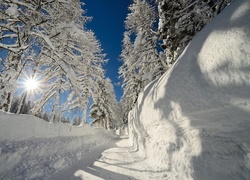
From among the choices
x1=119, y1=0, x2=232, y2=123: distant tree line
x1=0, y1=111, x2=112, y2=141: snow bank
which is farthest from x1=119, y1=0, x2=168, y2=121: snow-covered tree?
x1=0, y1=111, x2=112, y2=141: snow bank

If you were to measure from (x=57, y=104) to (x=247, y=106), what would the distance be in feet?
43.6

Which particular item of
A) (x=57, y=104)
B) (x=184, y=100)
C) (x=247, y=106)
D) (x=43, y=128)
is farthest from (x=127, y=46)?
(x=247, y=106)

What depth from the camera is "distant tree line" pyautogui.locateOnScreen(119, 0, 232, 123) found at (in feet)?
20.1

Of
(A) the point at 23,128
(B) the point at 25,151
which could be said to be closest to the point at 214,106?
(B) the point at 25,151

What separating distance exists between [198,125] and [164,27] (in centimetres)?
596

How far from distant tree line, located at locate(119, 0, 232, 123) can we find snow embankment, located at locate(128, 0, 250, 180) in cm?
277

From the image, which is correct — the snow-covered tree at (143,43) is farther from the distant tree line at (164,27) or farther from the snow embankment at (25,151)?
the snow embankment at (25,151)

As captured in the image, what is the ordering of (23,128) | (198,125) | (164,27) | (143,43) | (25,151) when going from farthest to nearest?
(143,43) < (164,27) < (23,128) < (25,151) < (198,125)

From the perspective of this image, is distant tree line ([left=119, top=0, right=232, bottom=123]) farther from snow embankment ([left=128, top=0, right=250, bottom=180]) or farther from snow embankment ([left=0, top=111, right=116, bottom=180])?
snow embankment ([left=0, top=111, right=116, bottom=180])

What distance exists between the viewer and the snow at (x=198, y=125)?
2.46m

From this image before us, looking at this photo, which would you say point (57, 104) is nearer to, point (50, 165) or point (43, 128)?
point (43, 128)

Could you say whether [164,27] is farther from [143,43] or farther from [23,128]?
[23,128]

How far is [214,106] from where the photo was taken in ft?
9.44

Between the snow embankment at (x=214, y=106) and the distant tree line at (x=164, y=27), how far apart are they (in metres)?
2.77
